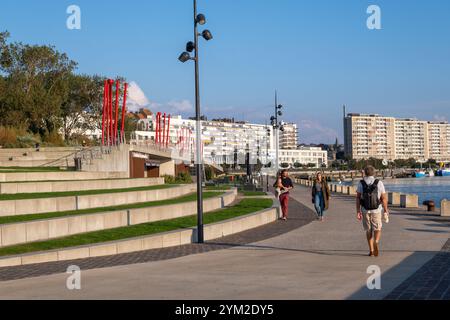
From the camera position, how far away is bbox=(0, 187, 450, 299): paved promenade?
30.0 feet

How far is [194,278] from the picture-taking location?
35.1 ft

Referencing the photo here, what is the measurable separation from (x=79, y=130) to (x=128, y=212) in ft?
214

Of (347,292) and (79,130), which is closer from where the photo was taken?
(347,292)

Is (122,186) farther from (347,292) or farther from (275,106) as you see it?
(275,106)

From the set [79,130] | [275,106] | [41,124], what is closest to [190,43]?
[275,106]

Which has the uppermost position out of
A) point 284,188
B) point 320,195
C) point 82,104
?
point 82,104

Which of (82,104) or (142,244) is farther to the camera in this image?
(82,104)

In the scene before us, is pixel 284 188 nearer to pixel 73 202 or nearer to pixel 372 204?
pixel 73 202

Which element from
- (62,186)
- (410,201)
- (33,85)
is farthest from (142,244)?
(33,85)

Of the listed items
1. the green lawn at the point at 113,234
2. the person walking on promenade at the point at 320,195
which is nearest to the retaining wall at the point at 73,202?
the green lawn at the point at 113,234

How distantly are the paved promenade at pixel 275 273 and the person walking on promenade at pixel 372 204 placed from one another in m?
0.41

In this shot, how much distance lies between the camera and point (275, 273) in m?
11.0

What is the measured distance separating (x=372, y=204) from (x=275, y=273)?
299 centimetres

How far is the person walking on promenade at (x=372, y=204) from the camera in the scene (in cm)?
1295
